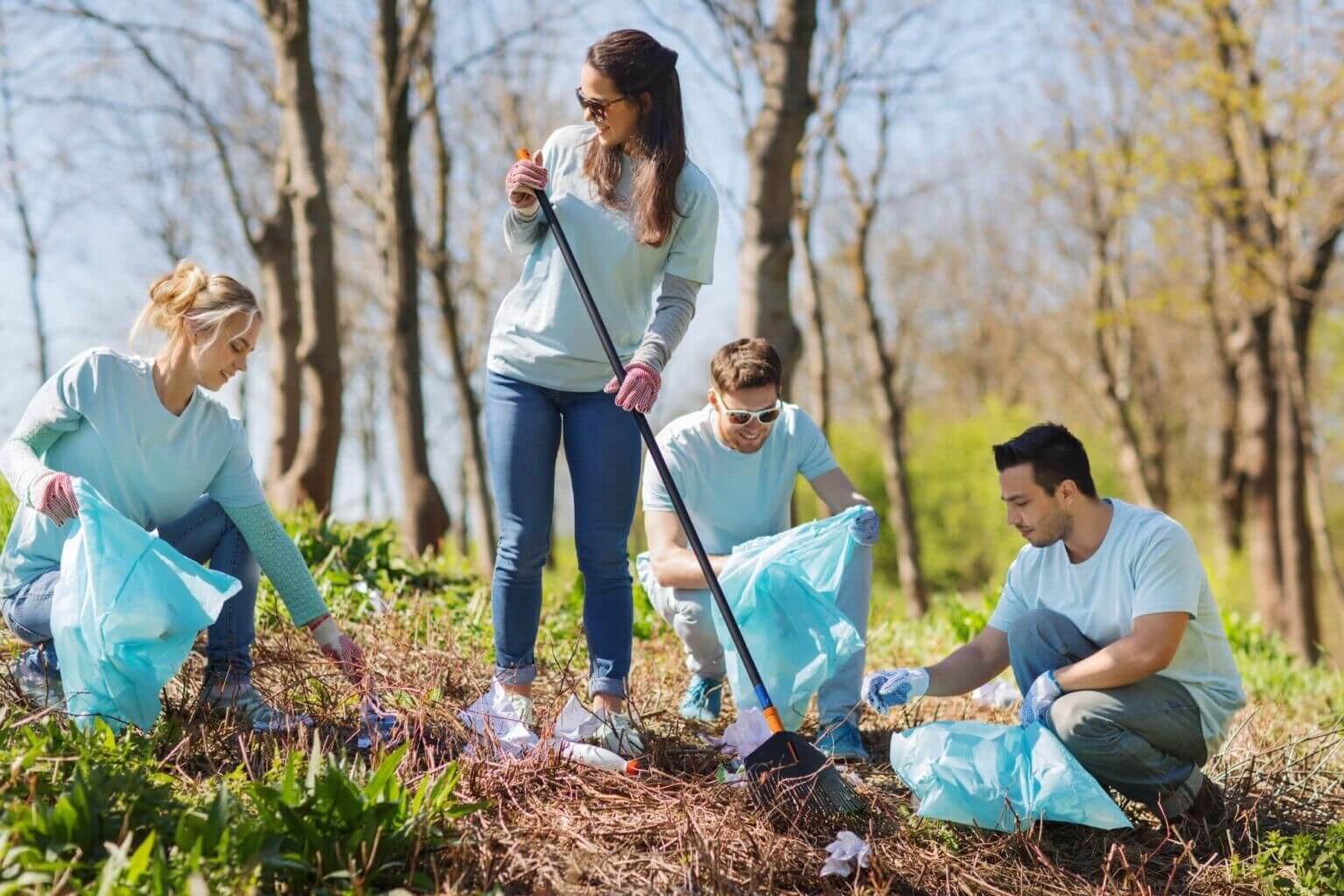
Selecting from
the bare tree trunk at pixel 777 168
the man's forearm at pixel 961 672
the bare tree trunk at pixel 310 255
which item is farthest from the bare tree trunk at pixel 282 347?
the man's forearm at pixel 961 672

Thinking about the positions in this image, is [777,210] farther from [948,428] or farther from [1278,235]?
[948,428]

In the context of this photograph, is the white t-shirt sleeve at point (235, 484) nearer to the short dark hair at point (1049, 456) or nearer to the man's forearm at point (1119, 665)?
the short dark hair at point (1049, 456)

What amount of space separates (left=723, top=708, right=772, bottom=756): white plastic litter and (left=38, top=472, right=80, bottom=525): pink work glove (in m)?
1.77

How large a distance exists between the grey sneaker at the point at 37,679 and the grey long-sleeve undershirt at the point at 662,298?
Answer: 1.65 meters

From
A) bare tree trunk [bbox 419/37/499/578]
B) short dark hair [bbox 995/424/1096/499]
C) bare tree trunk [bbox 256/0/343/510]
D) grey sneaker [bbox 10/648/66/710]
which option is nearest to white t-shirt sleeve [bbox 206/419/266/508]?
grey sneaker [bbox 10/648/66/710]

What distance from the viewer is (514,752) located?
304 cm

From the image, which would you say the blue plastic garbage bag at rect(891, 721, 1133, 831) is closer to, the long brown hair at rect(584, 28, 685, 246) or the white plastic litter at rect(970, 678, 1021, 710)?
the white plastic litter at rect(970, 678, 1021, 710)

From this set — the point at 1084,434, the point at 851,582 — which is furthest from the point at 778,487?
the point at 1084,434

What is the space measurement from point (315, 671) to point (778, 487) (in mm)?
1567

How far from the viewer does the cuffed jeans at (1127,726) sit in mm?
2990

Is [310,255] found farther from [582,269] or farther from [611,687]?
[611,687]

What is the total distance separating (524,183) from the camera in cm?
321

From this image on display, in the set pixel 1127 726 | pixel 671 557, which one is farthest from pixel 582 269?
pixel 1127 726

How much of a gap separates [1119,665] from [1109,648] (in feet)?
0.16
